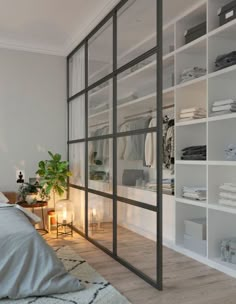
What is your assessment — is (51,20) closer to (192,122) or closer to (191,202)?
(192,122)

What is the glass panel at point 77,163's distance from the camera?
4.35 metres

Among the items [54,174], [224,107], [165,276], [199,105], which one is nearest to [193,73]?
[199,105]

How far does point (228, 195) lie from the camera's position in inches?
118

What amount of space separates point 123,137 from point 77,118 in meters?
1.48

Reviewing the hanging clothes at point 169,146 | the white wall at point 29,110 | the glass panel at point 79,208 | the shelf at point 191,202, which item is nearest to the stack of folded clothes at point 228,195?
the shelf at point 191,202

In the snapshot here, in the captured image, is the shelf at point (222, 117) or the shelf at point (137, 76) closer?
the shelf at point (137, 76)

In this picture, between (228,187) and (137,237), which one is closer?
(228,187)

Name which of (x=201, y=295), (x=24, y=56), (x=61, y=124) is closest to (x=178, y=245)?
(x=201, y=295)

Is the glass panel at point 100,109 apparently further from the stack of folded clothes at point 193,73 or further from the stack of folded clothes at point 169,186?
the stack of folded clothes at point 169,186

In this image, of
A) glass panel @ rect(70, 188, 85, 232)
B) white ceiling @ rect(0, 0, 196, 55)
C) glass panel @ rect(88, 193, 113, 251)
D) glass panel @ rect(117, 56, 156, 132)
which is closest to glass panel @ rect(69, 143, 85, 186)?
glass panel @ rect(70, 188, 85, 232)

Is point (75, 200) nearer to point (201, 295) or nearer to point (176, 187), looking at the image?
point (176, 187)

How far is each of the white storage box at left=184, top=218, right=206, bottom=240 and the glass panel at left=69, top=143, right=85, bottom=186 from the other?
1.45 metres

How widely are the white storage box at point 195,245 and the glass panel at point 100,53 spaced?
6.46 feet

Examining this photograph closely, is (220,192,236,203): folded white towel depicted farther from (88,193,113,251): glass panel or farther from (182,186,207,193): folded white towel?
(88,193,113,251): glass panel
